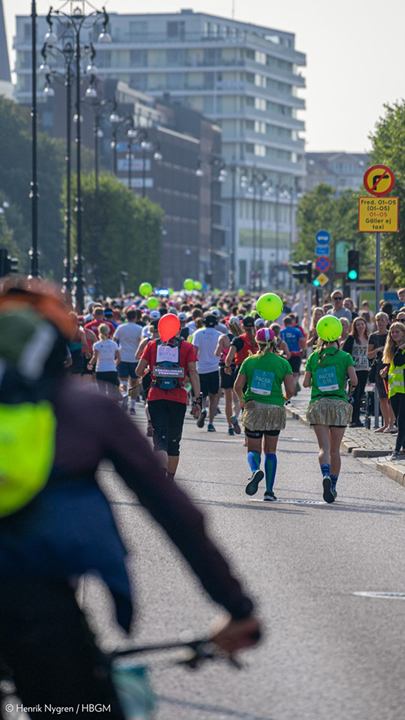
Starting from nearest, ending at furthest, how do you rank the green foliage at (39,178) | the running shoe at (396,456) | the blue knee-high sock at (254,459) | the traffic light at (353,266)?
the blue knee-high sock at (254,459) → the running shoe at (396,456) → the traffic light at (353,266) → the green foliage at (39,178)

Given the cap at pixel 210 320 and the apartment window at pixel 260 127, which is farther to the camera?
the apartment window at pixel 260 127

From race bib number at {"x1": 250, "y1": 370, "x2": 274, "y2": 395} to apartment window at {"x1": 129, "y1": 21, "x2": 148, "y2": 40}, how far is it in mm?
179125

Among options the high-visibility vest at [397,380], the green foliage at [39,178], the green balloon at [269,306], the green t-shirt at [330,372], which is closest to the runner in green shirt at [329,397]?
the green t-shirt at [330,372]

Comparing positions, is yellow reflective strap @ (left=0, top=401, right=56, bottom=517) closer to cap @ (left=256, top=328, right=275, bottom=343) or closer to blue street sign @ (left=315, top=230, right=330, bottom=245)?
cap @ (left=256, top=328, right=275, bottom=343)

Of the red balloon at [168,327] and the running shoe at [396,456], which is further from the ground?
the red balloon at [168,327]

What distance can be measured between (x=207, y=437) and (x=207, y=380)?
3.52 ft

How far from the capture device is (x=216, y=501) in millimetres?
13867

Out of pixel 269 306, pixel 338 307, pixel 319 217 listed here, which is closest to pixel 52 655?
pixel 269 306

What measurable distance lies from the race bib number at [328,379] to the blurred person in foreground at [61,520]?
10.3 meters

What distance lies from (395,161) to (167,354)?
27964 millimetres

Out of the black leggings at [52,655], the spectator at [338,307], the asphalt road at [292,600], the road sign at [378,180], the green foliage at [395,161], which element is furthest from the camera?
the green foliage at [395,161]

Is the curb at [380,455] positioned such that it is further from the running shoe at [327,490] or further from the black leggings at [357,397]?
the black leggings at [357,397]

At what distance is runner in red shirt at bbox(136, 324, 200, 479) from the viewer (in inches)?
551

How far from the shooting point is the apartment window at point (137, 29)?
620ft
